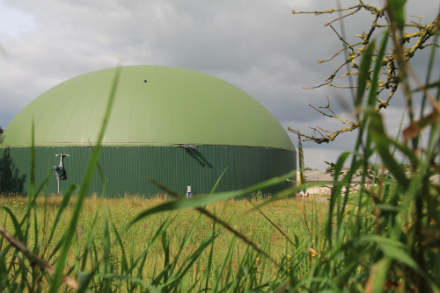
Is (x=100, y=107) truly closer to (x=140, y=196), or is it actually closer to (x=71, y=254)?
(x=140, y=196)

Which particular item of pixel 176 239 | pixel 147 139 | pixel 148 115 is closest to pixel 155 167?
pixel 147 139

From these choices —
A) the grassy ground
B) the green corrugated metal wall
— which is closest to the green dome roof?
the green corrugated metal wall

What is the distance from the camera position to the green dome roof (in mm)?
15688

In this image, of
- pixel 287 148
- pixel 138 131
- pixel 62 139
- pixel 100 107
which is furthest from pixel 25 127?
pixel 287 148

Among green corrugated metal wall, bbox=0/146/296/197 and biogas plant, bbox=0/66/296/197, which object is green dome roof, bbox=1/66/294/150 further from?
green corrugated metal wall, bbox=0/146/296/197

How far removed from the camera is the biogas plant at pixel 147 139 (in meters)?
15.5

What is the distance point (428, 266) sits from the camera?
2.26 feet

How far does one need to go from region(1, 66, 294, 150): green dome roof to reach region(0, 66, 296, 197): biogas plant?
0.05m

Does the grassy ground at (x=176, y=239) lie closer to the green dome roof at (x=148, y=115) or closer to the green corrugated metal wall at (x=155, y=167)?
the green corrugated metal wall at (x=155, y=167)

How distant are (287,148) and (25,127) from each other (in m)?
15.2

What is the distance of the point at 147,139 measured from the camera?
15.5 metres

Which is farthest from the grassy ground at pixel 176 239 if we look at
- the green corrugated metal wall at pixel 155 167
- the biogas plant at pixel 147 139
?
the biogas plant at pixel 147 139

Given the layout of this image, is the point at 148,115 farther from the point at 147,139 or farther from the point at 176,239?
the point at 176,239

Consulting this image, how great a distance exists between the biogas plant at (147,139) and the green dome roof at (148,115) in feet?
0.16
